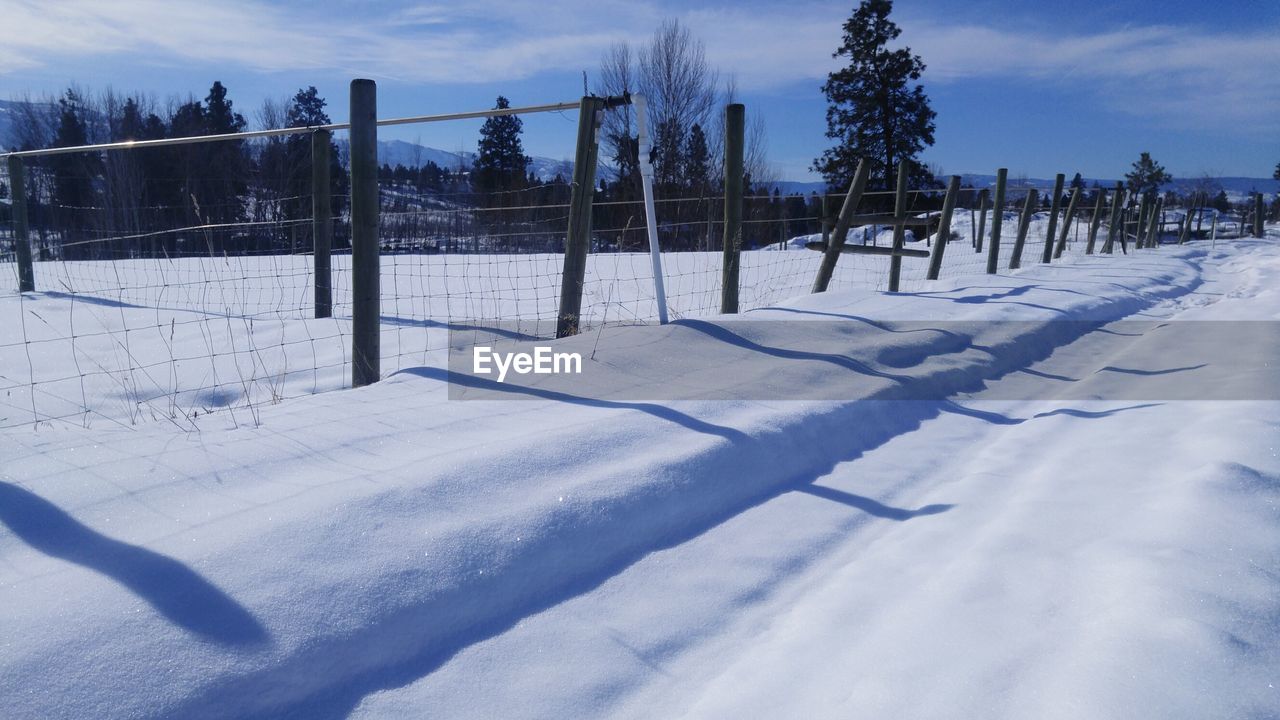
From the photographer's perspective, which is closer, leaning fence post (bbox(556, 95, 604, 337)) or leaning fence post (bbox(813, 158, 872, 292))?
leaning fence post (bbox(556, 95, 604, 337))

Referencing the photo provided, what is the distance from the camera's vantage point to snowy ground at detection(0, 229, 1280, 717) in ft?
5.88

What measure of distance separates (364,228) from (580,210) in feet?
5.13

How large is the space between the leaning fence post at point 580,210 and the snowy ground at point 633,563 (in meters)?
1.58

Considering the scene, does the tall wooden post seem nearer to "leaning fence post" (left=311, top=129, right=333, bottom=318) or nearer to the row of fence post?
the row of fence post

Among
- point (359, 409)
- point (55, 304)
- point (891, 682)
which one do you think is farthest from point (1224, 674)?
point (55, 304)

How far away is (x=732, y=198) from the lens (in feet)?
20.2

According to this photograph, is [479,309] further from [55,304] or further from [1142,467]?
[1142,467]

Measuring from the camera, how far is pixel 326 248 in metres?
6.53

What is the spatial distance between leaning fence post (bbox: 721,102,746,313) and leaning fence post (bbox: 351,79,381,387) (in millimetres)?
2717

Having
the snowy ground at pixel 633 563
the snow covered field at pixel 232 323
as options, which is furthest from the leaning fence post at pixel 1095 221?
the snowy ground at pixel 633 563

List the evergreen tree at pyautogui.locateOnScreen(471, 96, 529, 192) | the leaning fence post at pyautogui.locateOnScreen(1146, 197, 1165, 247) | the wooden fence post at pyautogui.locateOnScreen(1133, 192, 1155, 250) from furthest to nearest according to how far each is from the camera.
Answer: the evergreen tree at pyautogui.locateOnScreen(471, 96, 529, 192) → the leaning fence post at pyautogui.locateOnScreen(1146, 197, 1165, 247) → the wooden fence post at pyautogui.locateOnScreen(1133, 192, 1155, 250)

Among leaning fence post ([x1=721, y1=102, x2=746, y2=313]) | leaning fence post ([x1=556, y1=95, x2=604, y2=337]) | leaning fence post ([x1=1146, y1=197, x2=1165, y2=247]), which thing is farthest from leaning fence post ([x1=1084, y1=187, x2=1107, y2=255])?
leaning fence post ([x1=556, y1=95, x2=604, y2=337])

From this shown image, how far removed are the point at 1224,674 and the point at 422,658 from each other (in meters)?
1.86

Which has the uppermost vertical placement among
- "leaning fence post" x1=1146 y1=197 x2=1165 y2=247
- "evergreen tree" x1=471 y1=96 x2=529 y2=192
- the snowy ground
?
"evergreen tree" x1=471 y1=96 x2=529 y2=192
